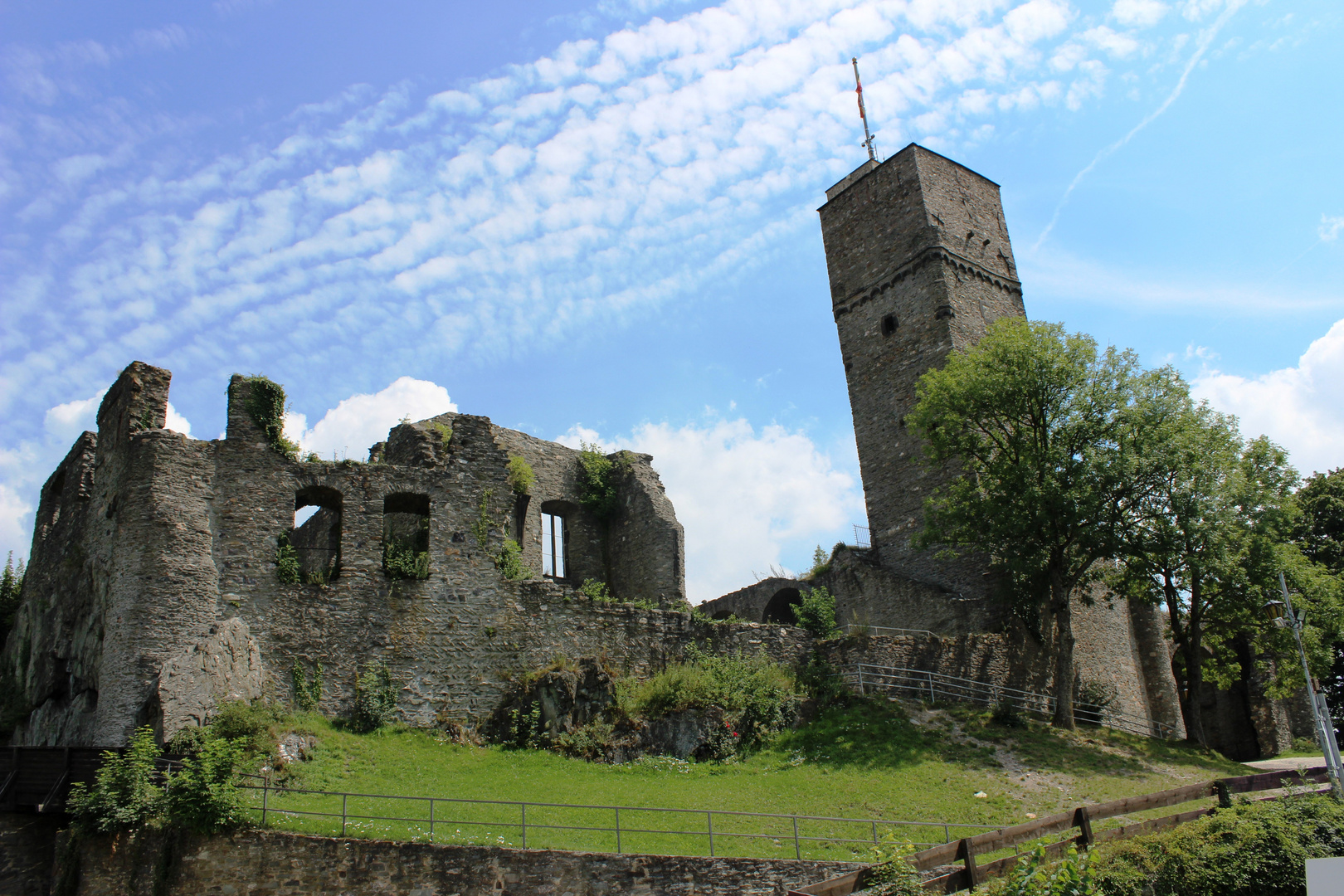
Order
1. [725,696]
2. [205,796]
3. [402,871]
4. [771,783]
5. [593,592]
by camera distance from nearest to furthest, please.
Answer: [402,871]
[205,796]
[771,783]
[725,696]
[593,592]

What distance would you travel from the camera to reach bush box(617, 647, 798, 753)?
19.6m

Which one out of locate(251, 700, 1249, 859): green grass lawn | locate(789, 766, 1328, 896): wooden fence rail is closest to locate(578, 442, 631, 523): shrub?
locate(251, 700, 1249, 859): green grass lawn

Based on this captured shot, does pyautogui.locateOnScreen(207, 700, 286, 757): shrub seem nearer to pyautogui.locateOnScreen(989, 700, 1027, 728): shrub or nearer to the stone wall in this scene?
the stone wall

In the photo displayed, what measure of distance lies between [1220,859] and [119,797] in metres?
15.4

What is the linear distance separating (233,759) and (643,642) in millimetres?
9523

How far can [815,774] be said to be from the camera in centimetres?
1808

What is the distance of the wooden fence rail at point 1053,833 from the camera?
34.0 ft

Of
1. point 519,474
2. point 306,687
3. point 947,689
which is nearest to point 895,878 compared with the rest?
point 306,687

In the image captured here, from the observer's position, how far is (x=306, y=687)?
18.3 meters

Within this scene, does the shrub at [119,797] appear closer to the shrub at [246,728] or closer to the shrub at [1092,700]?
the shrub at [246,728]

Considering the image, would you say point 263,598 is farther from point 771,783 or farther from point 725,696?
point 771,783

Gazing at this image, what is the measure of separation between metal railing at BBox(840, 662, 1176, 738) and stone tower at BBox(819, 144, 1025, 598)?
184 inches

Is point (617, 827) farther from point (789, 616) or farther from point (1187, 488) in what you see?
point (789, 616)

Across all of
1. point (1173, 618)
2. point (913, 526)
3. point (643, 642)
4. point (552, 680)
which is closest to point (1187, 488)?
point (1173, 618)
